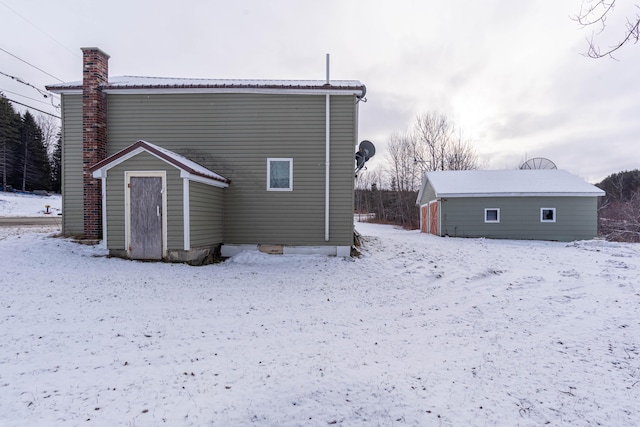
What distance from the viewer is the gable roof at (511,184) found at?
649 inches

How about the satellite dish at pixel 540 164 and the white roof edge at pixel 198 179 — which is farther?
the satellite dish at pixel 540 164

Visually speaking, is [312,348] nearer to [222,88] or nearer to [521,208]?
[222,88]

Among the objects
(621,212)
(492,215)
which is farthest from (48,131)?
(621,212)

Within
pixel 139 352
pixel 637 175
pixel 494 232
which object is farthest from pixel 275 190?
pixel 637 175

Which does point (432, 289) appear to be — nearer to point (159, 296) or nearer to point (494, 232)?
point (159, 296)

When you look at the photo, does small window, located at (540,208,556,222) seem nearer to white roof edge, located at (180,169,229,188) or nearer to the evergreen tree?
white roof edge, located at (180,169,229,188)

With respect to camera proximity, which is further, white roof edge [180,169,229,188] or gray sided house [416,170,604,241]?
gray sided house [416,170,604,241]

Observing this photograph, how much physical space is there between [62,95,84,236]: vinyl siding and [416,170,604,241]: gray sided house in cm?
1511

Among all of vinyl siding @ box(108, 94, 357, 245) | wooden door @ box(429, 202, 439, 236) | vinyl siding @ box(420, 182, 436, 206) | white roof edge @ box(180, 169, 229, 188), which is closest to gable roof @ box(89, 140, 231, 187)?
white roof edge @ box(180, 169, 229, 188)

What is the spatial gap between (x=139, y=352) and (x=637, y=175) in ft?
185

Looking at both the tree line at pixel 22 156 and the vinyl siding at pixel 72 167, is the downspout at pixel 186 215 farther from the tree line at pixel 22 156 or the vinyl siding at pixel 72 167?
the tree line at pixel 22 156

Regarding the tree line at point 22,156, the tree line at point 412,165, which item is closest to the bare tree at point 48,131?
the tree line at point 22,156

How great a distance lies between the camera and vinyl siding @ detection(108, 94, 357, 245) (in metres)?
9.52

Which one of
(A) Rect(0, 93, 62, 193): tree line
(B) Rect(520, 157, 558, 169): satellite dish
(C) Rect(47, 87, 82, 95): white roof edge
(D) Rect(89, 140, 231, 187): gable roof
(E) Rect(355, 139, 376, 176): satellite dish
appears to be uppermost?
(A) Rect(0, 93, 62, 193): tree line
